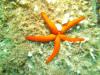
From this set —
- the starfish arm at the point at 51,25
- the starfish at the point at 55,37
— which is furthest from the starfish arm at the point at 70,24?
the starfish arm at the point at 51,25

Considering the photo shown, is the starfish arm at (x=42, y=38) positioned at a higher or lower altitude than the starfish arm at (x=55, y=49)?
higher

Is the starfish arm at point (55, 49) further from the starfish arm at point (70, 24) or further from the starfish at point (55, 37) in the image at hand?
the starfish arm at point (70, 24)

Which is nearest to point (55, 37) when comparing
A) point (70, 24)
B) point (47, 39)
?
point (47, 39)

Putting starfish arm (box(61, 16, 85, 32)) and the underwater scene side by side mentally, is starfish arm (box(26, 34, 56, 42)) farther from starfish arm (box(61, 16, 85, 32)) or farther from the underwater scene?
starfish arm (box(61, 16, 85, 32))

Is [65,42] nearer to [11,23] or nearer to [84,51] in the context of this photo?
[84,51]

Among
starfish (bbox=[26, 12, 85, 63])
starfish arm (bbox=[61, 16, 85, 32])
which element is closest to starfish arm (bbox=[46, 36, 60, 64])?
starfish (bbox=[26, 12, 85, 63])

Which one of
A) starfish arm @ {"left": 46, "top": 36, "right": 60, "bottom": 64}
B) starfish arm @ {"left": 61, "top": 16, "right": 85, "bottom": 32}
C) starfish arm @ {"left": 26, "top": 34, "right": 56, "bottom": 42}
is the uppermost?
starfish arm @ {"left": 61, "top": 16, "right": 85, "bottom": 32}

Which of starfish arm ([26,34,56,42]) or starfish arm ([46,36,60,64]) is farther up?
starfish arm ([26,34,56,42])

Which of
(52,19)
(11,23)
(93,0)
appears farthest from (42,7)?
(93,0)

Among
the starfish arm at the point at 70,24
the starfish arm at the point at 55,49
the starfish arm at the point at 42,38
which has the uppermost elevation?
the starfish arm at the point at 70,24
